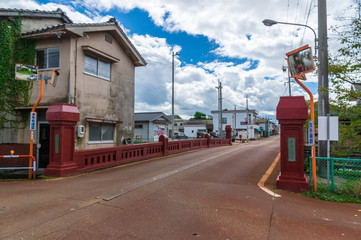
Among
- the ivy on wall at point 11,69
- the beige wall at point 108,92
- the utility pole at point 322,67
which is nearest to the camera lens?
the utility pole at point 322,67

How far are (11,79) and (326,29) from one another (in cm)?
1380

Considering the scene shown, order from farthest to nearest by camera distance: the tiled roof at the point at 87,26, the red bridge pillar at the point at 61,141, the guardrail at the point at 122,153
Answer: the tiled roof at the point at 87,26
the guardrail at the point at 122,153
the red bridge pillar at the point at 61,141

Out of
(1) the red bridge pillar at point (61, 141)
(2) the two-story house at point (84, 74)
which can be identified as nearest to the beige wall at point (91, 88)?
(2) the two-story house at point (84, 74)

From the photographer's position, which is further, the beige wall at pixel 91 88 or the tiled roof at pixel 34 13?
the tiled roof at pixel 34 13

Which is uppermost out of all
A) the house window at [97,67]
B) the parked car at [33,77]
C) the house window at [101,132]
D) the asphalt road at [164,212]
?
the house window at [97,67]

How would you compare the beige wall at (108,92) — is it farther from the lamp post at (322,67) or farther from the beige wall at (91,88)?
the lamp post at (322,67)

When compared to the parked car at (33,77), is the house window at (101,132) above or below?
below

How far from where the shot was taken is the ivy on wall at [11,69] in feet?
35.7

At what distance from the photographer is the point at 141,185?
22.4 ft

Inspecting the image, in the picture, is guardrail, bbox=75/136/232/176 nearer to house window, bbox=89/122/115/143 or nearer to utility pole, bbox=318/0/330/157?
house window, bbox=89/122/115/143

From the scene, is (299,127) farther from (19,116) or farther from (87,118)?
(19,116)

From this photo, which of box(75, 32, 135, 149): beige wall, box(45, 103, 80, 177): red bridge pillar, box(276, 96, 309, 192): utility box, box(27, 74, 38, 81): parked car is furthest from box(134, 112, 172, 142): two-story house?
box(276, 96, 309, 192): utility box

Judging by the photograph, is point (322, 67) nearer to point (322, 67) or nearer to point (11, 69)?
point (322, 67)

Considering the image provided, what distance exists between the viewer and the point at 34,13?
1225cm
